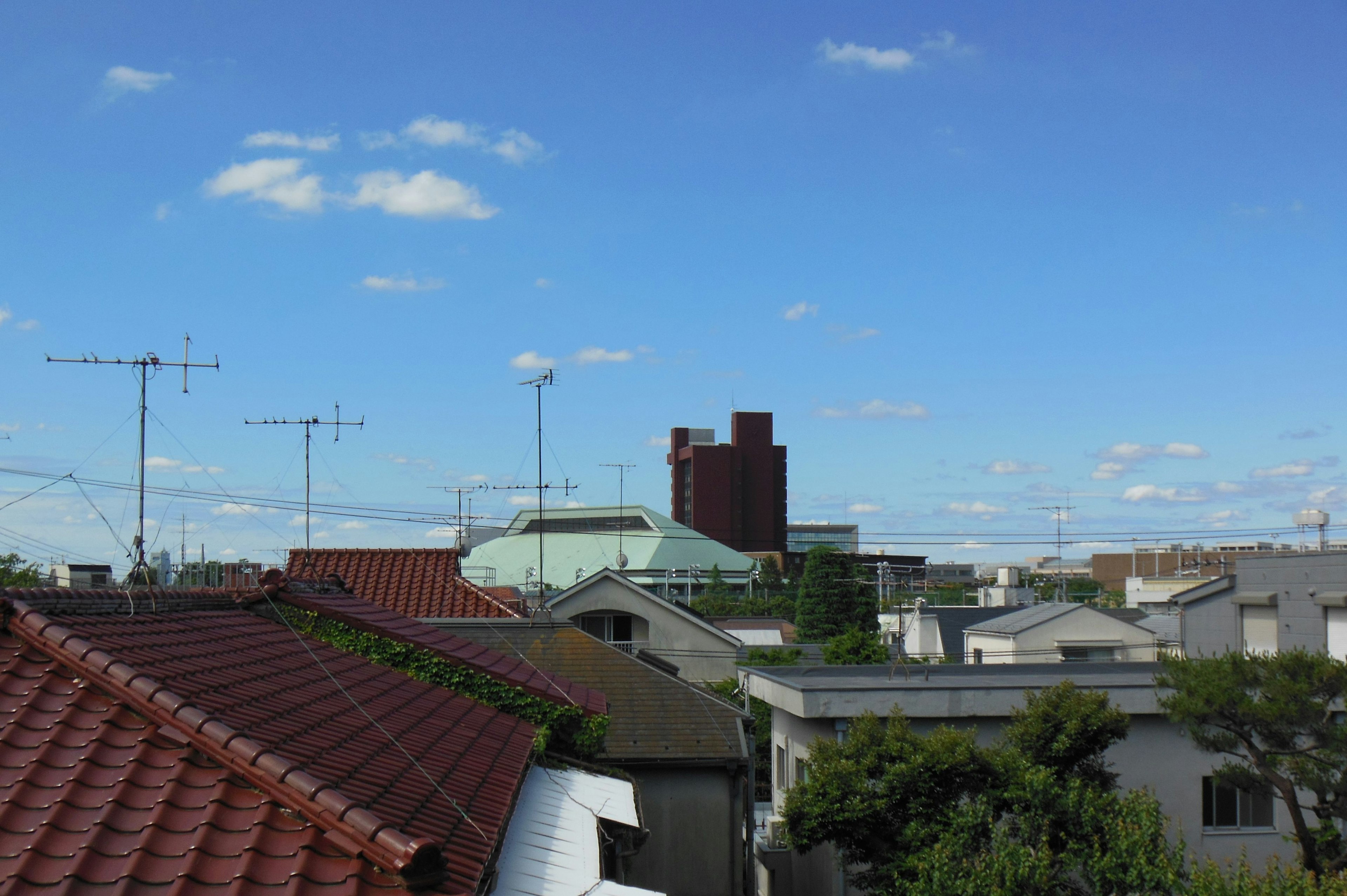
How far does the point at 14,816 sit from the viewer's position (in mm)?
4883

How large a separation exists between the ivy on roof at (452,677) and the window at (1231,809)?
11314 millimetres

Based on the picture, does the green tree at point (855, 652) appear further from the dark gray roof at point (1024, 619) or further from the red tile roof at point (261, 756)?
the red tile roof at point (261, 756)

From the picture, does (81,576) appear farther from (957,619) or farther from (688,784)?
(957,619)

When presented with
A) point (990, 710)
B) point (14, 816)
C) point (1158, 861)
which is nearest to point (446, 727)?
point (14, 816)

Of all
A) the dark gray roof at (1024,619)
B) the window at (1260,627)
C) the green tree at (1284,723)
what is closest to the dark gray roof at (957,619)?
the dark gray roof at (1024,619)

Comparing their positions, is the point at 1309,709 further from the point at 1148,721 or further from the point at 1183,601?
the point at 1183,601

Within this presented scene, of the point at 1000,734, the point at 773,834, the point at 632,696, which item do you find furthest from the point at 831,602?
→ the point at 1000,734

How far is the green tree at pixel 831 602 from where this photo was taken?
6875 centimetres

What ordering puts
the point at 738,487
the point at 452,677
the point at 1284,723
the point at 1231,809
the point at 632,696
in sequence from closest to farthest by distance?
the point at 452,677, the point at 1284,723, the point at 1231,809, the point at 632,696, the point at 738,487

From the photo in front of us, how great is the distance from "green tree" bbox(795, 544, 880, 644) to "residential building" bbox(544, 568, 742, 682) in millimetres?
32200

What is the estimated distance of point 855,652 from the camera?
36.2 meters

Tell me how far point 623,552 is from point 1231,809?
9026 cm

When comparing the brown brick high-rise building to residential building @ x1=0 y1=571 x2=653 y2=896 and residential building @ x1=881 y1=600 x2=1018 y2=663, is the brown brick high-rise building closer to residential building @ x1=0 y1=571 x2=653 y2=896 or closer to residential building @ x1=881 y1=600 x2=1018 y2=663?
residential building @ x1=881 y1=600 x2=1018 y2=663

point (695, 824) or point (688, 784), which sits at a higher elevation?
point (688, 784)
